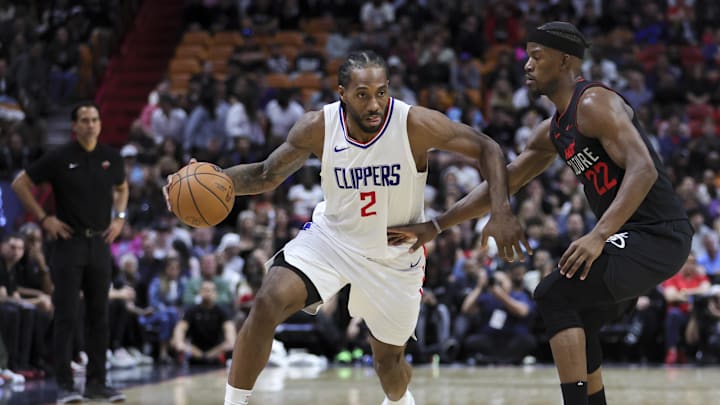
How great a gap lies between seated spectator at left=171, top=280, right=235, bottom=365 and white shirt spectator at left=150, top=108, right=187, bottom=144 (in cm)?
454

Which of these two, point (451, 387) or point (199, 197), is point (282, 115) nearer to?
point (451, 387)

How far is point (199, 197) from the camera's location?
520 cm

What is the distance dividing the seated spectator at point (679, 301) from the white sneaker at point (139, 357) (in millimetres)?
6286

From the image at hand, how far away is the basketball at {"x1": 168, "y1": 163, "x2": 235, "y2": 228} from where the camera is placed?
5.21 meters

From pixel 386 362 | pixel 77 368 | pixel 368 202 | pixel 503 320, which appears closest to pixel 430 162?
pixel 503 320

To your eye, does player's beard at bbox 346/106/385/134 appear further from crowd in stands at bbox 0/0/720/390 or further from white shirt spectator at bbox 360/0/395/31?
white shirt spectator at bbox 360/0/395/31

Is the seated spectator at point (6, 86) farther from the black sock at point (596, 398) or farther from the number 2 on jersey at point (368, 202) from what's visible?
the black sock at point (596, 398)

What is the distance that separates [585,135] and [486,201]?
2.51 ft

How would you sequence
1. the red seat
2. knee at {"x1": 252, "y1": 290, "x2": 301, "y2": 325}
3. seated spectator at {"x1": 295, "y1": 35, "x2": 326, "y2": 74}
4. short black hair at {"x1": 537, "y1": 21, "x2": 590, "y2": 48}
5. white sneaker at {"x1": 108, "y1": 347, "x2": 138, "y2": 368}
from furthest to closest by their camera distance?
seated spectator at {"x1": 295, "y1": 35, "x2": 326, "y2": 74}, the red seat, white sneaker at {"x1": 108, "y1": 347, "x2": 138, "y2": 368}, knee at {"x1": 252, "y1": 290, "x2": 301, "y2": 325}, short black hair at {"x1": 537, "y1": 21, "x2": 590, "y2": 48}

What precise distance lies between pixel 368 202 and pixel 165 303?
784 centimetres

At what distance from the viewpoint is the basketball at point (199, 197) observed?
5.21 meters

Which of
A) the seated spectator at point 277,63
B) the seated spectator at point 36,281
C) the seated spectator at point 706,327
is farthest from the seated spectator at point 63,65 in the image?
the seated spectator at point 706,327

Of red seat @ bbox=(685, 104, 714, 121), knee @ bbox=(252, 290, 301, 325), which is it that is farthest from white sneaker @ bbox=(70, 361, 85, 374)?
red seat @ bbox=(685, 104, 714, 121)

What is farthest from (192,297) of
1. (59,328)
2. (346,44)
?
(346,44)
